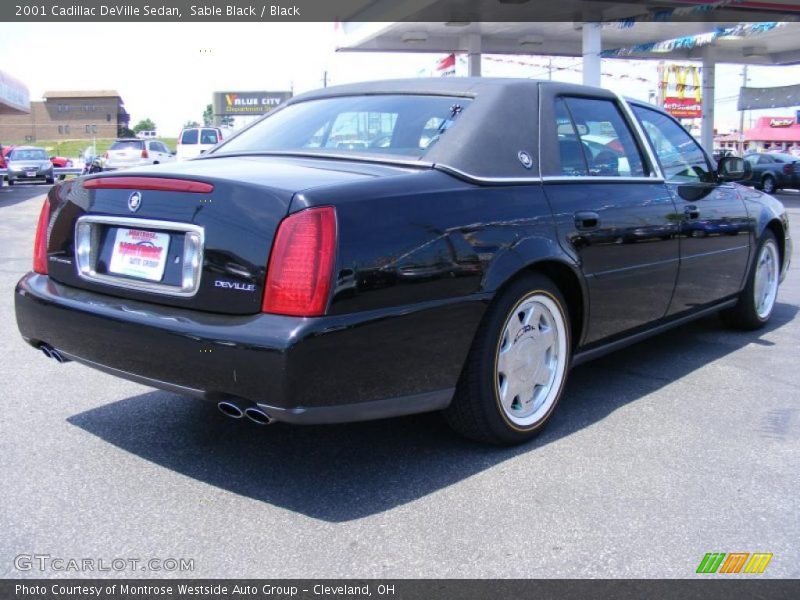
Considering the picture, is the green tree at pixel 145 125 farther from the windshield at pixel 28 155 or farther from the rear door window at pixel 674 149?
the rear door window at pixel 674 149

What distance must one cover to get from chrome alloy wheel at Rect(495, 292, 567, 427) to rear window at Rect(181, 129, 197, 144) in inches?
1049

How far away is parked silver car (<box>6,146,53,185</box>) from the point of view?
1241 inches

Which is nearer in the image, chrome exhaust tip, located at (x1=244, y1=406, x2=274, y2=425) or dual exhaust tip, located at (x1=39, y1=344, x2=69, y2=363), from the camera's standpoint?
chrome exhaust tip, located at (x1=244, y1=406, x2=274, y2=425)

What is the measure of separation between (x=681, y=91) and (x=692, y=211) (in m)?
50.3

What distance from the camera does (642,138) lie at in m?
4.38

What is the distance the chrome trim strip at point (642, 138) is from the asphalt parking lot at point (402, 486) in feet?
3.87

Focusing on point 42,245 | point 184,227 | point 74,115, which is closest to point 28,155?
point 42,245

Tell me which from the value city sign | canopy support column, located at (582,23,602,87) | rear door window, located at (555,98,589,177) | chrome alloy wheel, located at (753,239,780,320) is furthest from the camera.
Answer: the value city sign

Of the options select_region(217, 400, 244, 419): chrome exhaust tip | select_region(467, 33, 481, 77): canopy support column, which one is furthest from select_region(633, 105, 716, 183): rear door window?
select_region(467, 33, 481, 77): canopy support column

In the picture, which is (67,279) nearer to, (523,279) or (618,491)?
(523,279)

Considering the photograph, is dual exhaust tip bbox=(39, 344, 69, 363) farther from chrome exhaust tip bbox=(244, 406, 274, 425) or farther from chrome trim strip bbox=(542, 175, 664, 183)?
chrome trim strip bbox=(542, 175, 664, 183)

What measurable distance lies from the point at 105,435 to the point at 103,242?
2.97ft

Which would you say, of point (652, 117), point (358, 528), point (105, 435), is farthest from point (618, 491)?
point (652, 117)

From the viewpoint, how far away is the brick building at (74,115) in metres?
95.2
